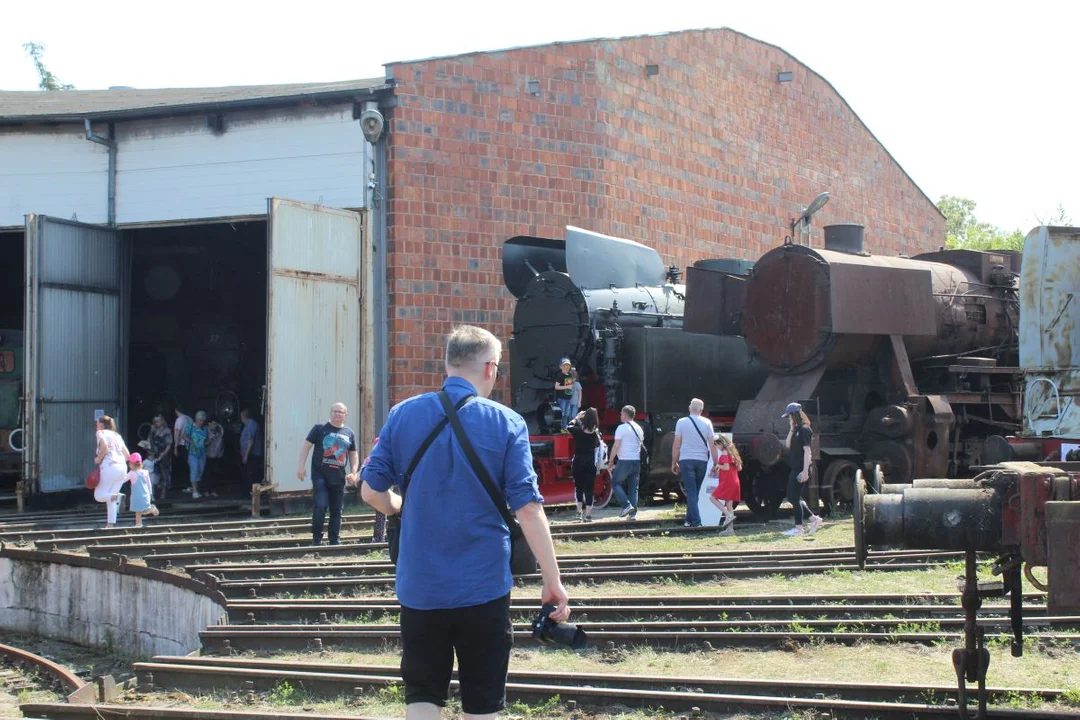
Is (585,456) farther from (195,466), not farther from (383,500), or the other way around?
(383,500)

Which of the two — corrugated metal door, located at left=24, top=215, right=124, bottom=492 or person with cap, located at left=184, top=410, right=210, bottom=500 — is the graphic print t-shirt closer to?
corrugated metal door, located at left=24, top=215, right=124, bottom=492

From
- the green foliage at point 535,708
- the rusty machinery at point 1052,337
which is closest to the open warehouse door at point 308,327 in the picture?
the green foliage at point 535,708

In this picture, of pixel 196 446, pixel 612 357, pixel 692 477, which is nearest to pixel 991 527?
pixel 692 477

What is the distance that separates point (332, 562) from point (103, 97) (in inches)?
624

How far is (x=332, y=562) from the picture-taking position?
35.9ft

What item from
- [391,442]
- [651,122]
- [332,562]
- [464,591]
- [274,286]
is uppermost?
[651,122]

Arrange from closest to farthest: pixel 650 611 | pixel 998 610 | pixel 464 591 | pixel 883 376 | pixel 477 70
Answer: pixel 464 591 → pixel 998 610 → pixel 650 611 → pixel 883 376 → pixel 477 70

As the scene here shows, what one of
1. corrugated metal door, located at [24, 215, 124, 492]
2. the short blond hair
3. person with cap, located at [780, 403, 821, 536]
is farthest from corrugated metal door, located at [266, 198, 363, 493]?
the short blond hair

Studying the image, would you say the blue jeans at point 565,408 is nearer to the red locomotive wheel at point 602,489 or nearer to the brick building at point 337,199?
the red locomotive wheel at point 602,489

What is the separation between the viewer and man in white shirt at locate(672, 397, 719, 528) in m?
13.1

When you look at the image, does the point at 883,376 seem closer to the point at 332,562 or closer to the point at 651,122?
the point at 332,562

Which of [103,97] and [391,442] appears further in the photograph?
[103,97]

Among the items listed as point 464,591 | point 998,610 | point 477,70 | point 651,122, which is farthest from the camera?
point 651,122

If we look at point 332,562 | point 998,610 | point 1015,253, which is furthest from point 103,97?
point 998,610
